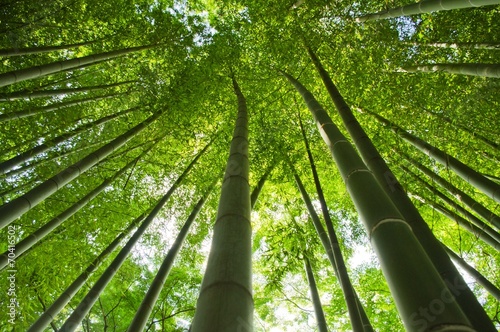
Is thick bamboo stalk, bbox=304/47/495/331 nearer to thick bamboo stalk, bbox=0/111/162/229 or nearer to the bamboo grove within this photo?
the bamboo grove

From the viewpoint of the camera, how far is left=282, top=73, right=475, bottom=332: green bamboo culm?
93 cm

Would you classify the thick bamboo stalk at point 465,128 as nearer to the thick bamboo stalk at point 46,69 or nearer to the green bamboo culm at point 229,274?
the green bamboo culm at point 229,274

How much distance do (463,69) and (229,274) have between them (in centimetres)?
400

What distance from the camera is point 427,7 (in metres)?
2.92

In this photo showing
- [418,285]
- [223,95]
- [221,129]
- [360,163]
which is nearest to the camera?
[418,285]

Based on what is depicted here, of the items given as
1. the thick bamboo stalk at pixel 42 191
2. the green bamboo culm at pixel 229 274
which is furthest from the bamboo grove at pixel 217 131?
the green bamboo culm at pixel 229 274

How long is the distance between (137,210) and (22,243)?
226cm

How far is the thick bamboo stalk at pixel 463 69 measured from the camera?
313 cm

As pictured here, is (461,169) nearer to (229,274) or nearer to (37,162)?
(229,274)

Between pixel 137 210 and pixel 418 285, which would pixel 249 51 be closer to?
pixel 137 210

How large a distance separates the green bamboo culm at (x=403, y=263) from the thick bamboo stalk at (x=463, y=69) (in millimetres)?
2564

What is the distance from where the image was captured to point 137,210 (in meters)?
5.73

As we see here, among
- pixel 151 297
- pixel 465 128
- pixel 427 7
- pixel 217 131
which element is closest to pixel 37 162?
pixel 151 297

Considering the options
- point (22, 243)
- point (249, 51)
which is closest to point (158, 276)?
point (22, 243)
